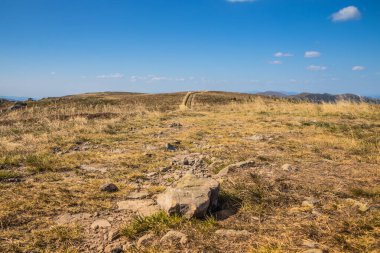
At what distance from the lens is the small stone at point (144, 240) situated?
309 cm

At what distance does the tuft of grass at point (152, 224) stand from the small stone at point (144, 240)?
0.11 m

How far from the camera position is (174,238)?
10.4 ft

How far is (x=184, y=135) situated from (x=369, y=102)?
47.6 feet

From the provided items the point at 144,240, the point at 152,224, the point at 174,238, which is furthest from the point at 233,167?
the point at 144,240

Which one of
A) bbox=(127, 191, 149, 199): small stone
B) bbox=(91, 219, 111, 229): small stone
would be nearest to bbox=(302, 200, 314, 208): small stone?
bbox=(127, 191, 149, 199): small stone

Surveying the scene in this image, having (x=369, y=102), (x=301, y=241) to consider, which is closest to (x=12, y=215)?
(x=301, y=241)

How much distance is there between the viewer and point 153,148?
802 cm

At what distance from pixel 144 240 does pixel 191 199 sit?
2.67ft

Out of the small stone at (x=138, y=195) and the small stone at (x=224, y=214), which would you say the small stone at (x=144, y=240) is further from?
the small stone at (x=138, y=195)

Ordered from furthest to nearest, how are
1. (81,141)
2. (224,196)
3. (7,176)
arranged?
(81,141) → (7,176) → (224,196)

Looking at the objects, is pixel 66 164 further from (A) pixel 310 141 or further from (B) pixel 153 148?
(A) pixel 310 141

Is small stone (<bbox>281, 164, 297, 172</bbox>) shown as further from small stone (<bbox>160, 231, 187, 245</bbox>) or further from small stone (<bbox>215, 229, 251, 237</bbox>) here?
small stone (<bbox>160, 231, 187, 245</bbox>)

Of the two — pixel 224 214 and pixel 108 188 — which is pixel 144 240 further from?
pixel 108 188

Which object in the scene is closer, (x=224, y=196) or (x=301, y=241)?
(x=301, y=241)
